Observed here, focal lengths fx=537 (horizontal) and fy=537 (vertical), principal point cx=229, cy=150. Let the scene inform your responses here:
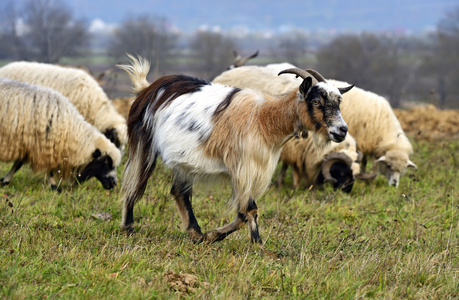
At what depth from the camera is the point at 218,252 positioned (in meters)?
4.73

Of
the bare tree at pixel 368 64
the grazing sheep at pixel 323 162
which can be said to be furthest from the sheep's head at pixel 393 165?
the bare tree at pixel 368 64

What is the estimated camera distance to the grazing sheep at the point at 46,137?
725cm

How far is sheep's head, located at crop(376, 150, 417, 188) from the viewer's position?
373 inches

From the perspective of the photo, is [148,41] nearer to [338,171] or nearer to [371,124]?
[371,124]

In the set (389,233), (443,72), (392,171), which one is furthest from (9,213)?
(443,72)

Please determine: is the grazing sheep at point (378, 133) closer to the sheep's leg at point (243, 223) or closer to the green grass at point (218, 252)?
the green grass at point (218, 252)

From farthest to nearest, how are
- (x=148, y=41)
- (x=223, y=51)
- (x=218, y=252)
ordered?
(x=223, y=51) < (x=148, y=41) < (x=218, y=252)

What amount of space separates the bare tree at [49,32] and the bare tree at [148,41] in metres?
1.76

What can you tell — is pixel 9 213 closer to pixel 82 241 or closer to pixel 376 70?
pixel 82 241

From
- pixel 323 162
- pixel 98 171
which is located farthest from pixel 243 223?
pixel 323 162

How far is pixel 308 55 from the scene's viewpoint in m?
40.3

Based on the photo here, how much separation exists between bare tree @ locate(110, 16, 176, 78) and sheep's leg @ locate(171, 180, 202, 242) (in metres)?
15.3

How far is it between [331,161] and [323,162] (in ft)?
0.42

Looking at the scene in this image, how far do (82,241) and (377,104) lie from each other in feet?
21.9
